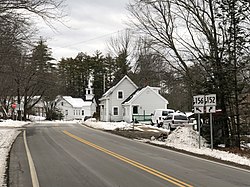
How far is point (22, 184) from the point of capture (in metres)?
9.73

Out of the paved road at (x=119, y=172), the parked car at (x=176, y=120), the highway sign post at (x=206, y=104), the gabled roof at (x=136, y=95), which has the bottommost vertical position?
the paved road at (x=119, y=172)

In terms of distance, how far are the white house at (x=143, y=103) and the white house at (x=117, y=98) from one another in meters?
2.64

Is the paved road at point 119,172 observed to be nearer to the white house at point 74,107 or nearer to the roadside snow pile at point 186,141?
the roadside snow pile at point 186,141

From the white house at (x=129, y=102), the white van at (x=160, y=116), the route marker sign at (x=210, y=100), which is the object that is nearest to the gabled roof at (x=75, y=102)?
the white house at (x=129, y=102)

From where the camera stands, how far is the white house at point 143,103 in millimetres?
56500

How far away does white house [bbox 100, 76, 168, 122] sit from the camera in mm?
56719

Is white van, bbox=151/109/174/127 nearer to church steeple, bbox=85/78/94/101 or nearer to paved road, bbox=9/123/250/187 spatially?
paved road, bbox=9/123/250/187

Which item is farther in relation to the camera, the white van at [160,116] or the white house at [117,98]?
the white house at [117,98]

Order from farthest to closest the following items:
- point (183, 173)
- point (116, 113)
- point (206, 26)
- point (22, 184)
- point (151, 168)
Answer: point (116, 113) → point (206, 26) → point (151, 168) → point (183, 173) → point (22, 184)

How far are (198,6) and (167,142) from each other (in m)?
8.46

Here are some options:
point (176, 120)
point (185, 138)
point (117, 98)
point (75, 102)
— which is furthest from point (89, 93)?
point (185, 138)

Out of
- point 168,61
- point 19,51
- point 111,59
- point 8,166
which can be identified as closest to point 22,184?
point 8,166

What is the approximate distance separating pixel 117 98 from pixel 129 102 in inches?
202

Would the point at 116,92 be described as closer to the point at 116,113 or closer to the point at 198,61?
the point at 116,113
